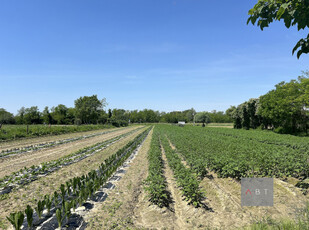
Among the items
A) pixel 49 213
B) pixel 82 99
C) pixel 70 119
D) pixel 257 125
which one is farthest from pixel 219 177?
pixel 70 119

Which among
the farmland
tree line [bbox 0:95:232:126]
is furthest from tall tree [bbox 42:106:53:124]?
the farmland

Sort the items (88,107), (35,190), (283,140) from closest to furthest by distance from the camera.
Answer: (35,190), (283,140), (88,107)

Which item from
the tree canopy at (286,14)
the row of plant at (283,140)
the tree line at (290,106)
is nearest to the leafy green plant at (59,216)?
the tree canopy at (286,14)

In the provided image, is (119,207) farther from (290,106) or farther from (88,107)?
(88,107)

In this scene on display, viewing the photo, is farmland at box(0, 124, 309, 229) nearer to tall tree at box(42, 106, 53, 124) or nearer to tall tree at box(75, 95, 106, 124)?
tall tree at box(75, 95, 106, 124)

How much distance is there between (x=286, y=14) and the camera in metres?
2.48

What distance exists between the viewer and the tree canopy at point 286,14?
2.34 meters

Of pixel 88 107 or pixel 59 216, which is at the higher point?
pixel 88 107

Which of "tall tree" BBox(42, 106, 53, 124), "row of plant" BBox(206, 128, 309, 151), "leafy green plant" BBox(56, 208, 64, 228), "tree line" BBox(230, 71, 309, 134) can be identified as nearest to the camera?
"leafy green plant" BBox(56, 208, 64, 228)

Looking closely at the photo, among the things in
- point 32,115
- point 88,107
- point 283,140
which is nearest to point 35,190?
point 283,140

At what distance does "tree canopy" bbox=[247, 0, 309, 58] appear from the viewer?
2340 millimetres

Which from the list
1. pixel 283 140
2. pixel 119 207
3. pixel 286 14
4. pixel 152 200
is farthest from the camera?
pixel 283 140

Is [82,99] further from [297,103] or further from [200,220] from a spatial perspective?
[200,220]

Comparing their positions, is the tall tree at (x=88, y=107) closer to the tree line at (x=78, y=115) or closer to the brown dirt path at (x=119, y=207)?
the tree line at (x=78, y=115)
